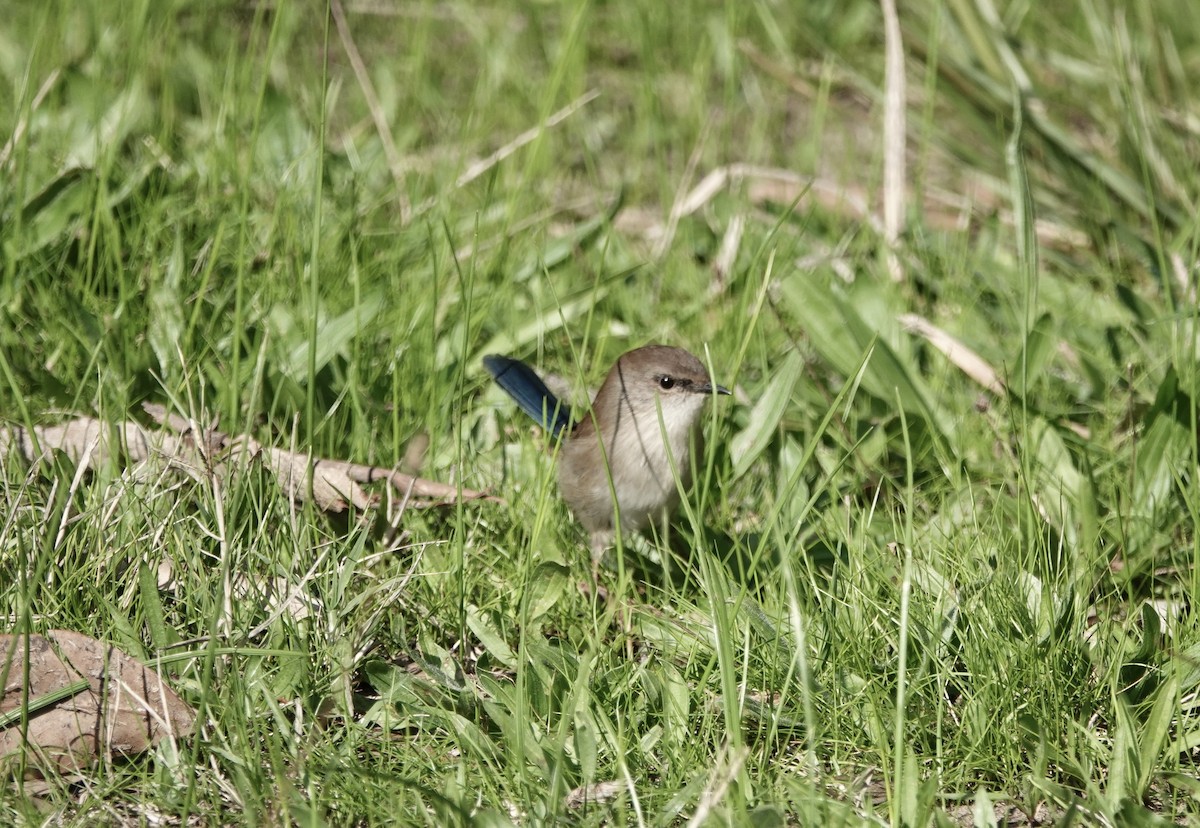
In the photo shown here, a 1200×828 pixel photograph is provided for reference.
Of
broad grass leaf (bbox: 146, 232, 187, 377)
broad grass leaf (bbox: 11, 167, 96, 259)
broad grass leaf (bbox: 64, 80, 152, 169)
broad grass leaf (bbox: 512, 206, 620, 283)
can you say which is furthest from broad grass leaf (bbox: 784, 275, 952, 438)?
broad grass leaf (bbox: 64, 80, 152, 169)

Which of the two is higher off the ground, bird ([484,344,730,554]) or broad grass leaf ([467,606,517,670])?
bird ([484,344,730,554])

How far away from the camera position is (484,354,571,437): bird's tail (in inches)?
165

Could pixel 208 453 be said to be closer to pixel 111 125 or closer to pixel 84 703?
pixel 84 703

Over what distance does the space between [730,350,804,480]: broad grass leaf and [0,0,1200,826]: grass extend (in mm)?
13

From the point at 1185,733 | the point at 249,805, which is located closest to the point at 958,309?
the point at 1185,733

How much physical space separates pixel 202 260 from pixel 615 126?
2414mm

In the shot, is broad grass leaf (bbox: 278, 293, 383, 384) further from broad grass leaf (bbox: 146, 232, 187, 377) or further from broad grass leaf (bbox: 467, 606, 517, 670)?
broad grass leaf (bbox: 467, 606, 517, 670)

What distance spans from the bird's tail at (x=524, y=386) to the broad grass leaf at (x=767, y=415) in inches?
22.1

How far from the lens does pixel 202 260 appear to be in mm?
4598

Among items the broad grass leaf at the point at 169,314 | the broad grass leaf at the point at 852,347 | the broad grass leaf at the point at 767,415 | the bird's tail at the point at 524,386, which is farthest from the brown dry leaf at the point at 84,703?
the broad grass leaf at the point at 852,347

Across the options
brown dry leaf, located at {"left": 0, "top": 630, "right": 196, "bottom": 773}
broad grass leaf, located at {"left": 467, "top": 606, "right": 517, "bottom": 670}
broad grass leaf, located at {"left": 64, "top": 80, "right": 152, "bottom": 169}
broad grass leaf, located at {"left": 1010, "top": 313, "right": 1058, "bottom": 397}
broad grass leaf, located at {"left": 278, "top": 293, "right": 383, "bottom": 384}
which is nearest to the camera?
brown dry leaf, located at {"left": 0, "top": 630, "right": 196, "bottom": 773}

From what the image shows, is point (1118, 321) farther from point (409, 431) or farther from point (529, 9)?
point (529, 9)

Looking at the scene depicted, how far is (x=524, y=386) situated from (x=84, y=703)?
5.69 ft

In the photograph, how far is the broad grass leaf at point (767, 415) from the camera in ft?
13.6
